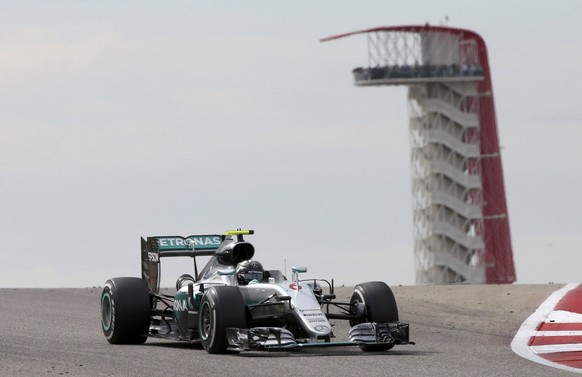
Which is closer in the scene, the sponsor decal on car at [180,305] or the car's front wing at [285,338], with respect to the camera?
the car's front wing at [285,338]

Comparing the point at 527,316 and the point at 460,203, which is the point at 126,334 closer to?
the point at 527,316

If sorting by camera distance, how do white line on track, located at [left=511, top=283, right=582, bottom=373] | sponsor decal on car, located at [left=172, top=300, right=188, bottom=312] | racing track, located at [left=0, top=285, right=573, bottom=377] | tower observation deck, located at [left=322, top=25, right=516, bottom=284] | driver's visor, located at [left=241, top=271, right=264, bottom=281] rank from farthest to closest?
1. tower observation deck, located at [left=322, top=25, right=516, bottom=284]
2. sponsor decal on car, located at [left=172, top=300, right=188, bottom=312]
3. driver's visor, located at [left=241, top=271, right=264, bottom=281]
4. white line on track, located at [left=511, top=283, right=582, bottom=373]
5. racing track, located at [left=0, top=285, right=573, bottom=377]

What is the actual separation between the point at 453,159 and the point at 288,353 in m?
76.6

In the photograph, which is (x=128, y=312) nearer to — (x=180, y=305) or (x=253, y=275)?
(x=180, y=305)

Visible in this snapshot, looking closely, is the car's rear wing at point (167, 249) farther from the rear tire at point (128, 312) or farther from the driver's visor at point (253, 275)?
the driver's visor at point (253, 275)

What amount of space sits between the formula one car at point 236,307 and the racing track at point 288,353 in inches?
9.9

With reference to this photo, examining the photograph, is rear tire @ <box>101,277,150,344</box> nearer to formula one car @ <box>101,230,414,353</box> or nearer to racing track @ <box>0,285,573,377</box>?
formula one car @ <box>101,230,414,353</box>

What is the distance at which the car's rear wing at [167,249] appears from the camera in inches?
925

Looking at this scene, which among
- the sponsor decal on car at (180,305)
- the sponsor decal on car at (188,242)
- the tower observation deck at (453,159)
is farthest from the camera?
the tower observation deck at (453,159)

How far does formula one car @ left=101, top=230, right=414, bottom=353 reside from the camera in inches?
760

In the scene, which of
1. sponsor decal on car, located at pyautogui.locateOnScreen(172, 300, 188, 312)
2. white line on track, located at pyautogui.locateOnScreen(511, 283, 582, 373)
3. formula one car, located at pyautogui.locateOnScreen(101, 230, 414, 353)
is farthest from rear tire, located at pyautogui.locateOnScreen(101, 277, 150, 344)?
white line on track, located at pyautogui.locateOnScreen(511, 283, 582, 373)

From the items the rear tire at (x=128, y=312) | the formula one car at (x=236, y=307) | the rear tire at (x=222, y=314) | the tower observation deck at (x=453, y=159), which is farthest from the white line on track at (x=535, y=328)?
the tower observation deck at (x=453, y=159)

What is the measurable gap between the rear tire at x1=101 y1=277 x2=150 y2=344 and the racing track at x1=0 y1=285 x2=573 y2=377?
11.8 inches

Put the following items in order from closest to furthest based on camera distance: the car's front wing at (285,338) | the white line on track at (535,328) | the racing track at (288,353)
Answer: the racing track at (288,353) → the car's front wing at (285,338) → the white line on track at (535,328)
